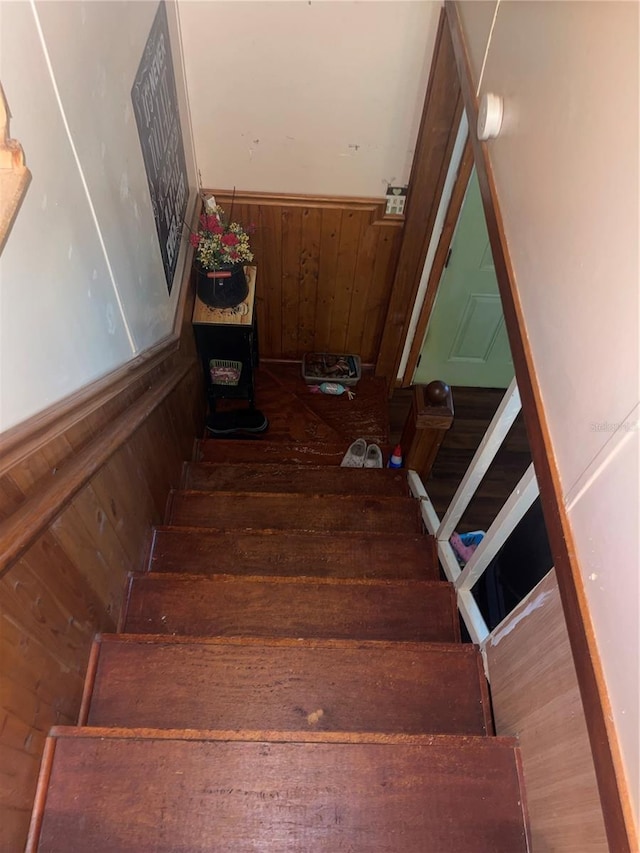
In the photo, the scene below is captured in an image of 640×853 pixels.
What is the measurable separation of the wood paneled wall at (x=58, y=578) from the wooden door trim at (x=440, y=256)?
1.82 m

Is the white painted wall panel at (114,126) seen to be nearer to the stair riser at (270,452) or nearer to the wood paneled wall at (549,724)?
the stair riser at (270,452)

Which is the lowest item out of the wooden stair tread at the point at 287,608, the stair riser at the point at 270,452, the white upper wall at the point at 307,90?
the wooden stair tread at the point at 287,608

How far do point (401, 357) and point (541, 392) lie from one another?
2380 millimetres

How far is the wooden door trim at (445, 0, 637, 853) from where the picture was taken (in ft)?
2.88

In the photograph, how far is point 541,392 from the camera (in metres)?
1.21

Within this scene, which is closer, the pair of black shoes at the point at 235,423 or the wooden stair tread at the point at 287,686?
the wooden stair tread at the point at 287,686

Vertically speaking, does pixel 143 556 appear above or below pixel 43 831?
above

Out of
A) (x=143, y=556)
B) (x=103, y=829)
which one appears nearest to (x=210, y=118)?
(x=143, y=556)

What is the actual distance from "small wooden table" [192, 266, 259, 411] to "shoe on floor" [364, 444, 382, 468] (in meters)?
0.80

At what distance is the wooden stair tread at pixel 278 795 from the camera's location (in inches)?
46.3

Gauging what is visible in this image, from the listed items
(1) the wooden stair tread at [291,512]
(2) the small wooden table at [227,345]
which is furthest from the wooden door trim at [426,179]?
(1) the wooden stair tread at [291,512]

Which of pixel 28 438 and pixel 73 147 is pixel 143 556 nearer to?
pixel 28 438

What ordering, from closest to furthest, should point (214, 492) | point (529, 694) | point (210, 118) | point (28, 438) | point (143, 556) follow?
point (28, 438)
point (529, 694)
point (143, 556)
point (214, 492)
point (210, 118)

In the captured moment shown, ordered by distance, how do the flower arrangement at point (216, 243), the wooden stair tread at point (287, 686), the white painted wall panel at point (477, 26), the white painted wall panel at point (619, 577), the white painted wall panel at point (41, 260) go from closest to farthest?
the white painted wall panel at point (619, 577) < the white painted wall panel at point (41, 260) < the wooden stair tread at point (287, 686) < the white painted wall panel at point (477, 26) < the flower arrangement at point (216, 243)
